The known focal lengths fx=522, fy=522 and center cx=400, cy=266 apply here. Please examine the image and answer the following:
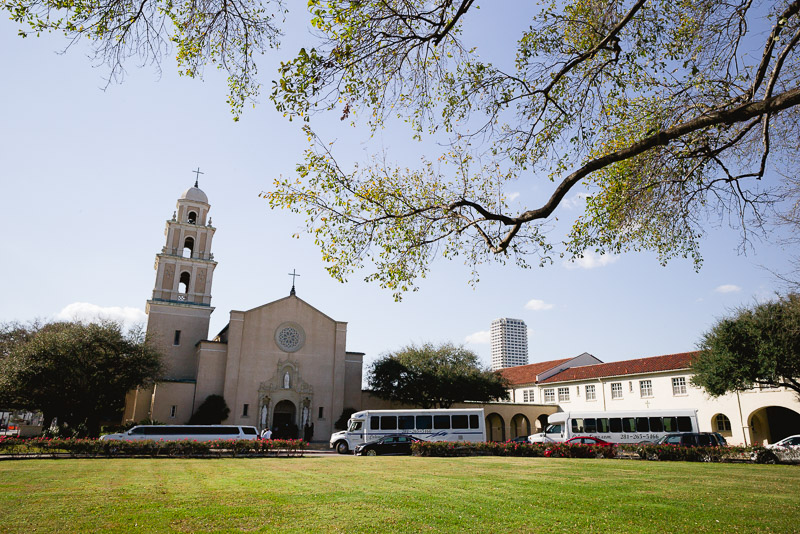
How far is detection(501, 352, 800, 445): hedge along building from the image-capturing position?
3422 centimetres

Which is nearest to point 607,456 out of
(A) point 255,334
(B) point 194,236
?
(A) point 255,334

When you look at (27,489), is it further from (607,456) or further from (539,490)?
(607,456)

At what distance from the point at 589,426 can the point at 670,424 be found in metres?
4.70

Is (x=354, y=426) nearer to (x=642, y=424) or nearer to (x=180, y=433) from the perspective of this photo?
(x=180, y=433)

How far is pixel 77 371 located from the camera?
103 feet

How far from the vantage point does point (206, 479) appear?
13945 mm

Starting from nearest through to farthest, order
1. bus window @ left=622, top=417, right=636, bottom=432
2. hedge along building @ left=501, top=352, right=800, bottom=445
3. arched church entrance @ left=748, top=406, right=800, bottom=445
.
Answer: bus window @ left=622, top=417, right=636, bottom=432 → hedge along building @ left=501, top=352, right=800, bottom=445 → arched church entrance @ left=748, top=406, right=800, bottom=445

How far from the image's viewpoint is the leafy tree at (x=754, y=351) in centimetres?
2789

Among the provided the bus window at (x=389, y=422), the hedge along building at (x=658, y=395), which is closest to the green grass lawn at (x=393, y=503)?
the bus window at (x=389, y=422)

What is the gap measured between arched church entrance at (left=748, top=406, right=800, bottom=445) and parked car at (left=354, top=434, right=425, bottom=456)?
23.9 metres

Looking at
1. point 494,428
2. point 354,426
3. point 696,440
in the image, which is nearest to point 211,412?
point 354,426

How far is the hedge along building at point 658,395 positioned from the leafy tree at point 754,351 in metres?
4.02

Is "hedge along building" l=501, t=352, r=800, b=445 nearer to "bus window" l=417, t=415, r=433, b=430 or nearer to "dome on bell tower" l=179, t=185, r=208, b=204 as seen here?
"bus window" l=417, t=415, r=433, b=430

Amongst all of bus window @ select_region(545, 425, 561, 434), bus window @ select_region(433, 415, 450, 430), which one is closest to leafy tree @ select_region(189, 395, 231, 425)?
bus window @ select_region(433, 415, 450, 430)
